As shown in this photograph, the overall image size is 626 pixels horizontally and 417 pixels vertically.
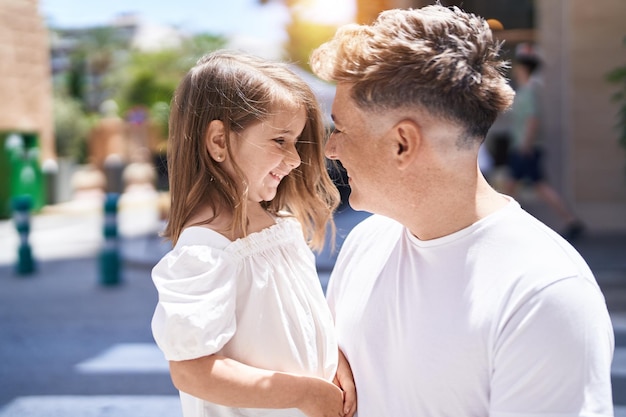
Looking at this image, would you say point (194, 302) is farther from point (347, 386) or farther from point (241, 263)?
point (347, 386)

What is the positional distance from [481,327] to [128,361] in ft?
14.0

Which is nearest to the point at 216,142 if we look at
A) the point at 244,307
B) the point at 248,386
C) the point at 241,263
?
the point at 241,263

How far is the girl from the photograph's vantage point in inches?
66.6

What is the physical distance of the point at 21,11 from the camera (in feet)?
56.7

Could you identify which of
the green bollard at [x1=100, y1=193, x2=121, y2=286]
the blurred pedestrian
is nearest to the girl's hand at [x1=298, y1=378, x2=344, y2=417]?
the green bollard at [x1=100, y1=193, x2=121, y2=286]

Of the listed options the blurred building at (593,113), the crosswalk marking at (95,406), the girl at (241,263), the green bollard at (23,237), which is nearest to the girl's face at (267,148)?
the girl at (241,263)

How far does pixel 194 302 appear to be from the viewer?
1.66 m

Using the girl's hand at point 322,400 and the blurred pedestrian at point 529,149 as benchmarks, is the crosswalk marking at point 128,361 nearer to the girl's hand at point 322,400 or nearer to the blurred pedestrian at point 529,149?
the girl's hand at point 322,400

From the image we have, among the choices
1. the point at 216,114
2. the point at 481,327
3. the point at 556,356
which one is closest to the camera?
the point at 556,356

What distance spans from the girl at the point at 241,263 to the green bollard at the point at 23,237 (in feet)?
26.0

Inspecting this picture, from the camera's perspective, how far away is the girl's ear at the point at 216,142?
1.93 metres

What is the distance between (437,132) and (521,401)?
0.58m

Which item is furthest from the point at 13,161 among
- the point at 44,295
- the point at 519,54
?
the point at 519,54

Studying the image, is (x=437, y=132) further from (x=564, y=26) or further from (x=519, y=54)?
(x=564, y=26)
